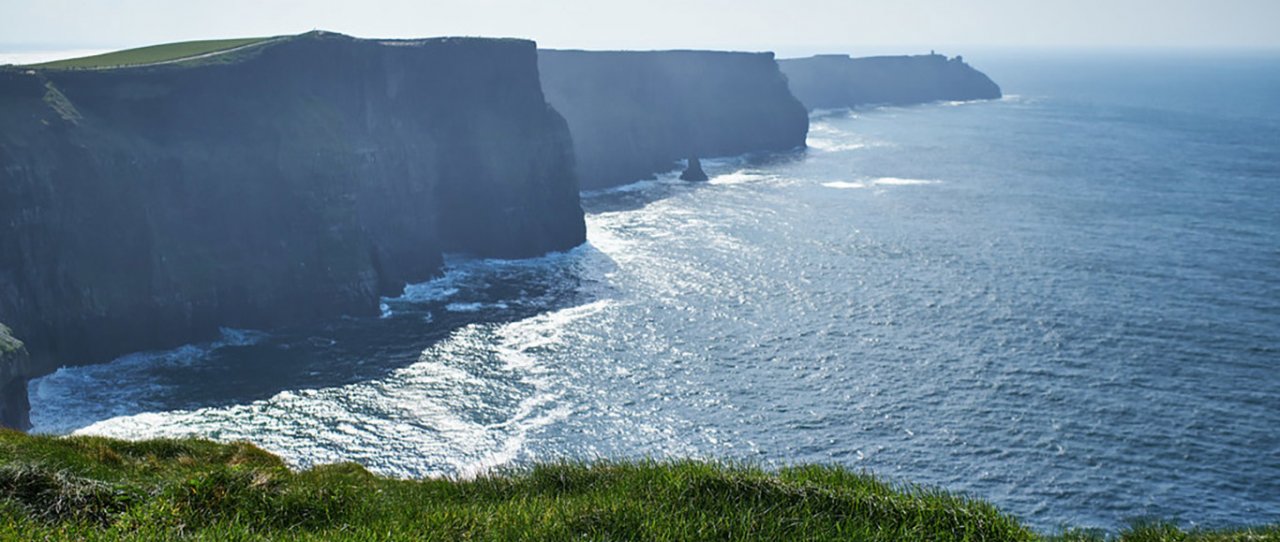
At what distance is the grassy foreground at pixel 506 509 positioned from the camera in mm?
20469

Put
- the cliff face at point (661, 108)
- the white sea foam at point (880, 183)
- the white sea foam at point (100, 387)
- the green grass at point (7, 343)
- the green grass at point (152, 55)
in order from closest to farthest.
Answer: the green grass at point (7, 343) → the white sea foam at point (100, 387) → the green grass at point (152, 55) → the white sea foam at point (880, 183) → the cliff face at point (661, 108)

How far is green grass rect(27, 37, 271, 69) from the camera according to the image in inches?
3270

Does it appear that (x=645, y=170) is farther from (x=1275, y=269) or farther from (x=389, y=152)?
(x=1275, y=269)

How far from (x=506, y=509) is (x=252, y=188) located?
65909mm

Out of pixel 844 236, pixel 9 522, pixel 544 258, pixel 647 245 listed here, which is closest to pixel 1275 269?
pixel 844 236

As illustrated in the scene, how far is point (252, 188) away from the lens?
8106 centimetres

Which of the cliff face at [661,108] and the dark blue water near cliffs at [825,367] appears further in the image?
the cliff face at [661,108]

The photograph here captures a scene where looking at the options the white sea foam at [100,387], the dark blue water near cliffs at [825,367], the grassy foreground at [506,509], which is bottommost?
the dark blue water near cliffs at [825,367]

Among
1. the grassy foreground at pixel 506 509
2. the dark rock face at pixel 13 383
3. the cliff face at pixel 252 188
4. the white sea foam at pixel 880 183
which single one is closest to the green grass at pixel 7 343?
the dark rock face at pixel 13 383

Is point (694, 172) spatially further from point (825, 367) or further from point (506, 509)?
point (506, 509)

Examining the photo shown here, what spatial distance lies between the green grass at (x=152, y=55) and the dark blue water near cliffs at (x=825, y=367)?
91.4 feet

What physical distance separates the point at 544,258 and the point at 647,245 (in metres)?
11.1

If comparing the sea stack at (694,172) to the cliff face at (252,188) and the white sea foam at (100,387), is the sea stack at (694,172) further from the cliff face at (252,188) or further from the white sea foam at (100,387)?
the white sea foam at (100,387)

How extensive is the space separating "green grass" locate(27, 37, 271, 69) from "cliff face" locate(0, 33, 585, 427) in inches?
194
